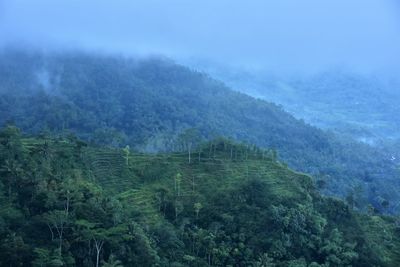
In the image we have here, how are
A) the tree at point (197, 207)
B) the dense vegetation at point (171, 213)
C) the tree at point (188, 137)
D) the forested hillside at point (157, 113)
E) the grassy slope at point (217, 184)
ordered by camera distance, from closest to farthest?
the dense vegetation at point (171, 213)
the tree at point (197, 207)
the grassy slope at point (217, 184)
the tree at point (188, 137)
the forested hillside at point (157, 113)

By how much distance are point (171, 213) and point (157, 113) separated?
71.1 metres

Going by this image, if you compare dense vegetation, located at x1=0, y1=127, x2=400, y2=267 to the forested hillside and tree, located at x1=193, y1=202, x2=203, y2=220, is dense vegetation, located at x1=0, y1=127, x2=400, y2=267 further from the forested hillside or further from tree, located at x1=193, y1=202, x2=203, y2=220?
the forested hillside

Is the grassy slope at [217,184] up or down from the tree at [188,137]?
down

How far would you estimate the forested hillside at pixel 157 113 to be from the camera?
332 feet

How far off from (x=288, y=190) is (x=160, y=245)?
14.9 m

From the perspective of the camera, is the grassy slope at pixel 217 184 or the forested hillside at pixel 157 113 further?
the forested hillside at pixel 157 113

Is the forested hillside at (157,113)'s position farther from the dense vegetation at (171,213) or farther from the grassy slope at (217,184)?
the dense vegetation at (171,213)

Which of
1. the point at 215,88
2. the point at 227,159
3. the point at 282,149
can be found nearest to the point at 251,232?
the point at 227,159

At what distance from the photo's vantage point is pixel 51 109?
105250 millimetres

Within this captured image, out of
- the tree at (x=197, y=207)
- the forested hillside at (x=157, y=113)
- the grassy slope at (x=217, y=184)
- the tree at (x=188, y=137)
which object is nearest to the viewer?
the tree at (x=197, y=207)

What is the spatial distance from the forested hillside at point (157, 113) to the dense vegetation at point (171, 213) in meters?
26.4

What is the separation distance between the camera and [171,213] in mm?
49719

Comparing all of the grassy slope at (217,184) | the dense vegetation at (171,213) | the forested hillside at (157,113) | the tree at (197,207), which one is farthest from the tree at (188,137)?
the tree at (197,207)

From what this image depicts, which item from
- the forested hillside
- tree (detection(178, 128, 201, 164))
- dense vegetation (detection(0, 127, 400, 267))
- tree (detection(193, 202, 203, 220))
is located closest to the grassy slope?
dense vegetation (detection(0, 127, 400, 267))
